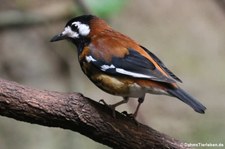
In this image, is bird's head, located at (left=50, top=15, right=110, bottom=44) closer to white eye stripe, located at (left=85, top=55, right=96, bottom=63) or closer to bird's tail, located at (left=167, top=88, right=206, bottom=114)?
white eye stripe, located at (left=85, top=55, right=96, bottom=63)

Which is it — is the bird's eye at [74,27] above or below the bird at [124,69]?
above

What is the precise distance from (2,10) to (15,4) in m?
0.14

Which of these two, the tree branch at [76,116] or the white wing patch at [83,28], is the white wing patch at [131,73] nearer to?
the tree branch at [76,116]

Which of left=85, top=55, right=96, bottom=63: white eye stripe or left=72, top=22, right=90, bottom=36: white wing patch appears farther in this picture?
left=72, top=22, right=90, bottom=36: white wing patch

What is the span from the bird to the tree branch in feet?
0.43

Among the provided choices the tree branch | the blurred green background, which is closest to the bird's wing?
the tree branch

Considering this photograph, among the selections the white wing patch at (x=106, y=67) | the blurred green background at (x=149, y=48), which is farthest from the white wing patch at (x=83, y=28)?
the blurred green background at (x=149, y=48)

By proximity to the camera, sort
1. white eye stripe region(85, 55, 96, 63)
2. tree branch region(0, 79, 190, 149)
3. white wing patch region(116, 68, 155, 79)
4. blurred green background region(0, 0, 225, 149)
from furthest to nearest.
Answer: blurred green background region(0, 0, 225, 149), white eye stripe region(85, 55, 96, 63), white wing patch region(116, 68, 155, 79), tree branch region(0, 79, 190, 149)

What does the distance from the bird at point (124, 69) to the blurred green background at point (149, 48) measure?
254 centimetres

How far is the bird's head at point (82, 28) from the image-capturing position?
12.3ft

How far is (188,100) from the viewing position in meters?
3.25

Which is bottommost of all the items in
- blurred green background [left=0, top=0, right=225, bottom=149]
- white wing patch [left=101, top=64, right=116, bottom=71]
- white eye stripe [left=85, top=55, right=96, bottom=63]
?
white wing patch [left=101, top=64, right=116, bottom=71]

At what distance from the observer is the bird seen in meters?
3.37

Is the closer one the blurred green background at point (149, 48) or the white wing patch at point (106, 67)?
the white wing patch at point (106, 67)
